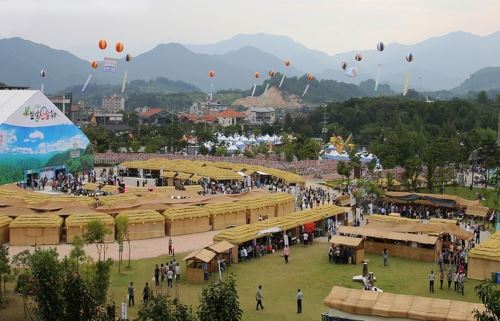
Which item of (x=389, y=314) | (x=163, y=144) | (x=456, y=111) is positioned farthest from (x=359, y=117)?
(x=389, y=314)

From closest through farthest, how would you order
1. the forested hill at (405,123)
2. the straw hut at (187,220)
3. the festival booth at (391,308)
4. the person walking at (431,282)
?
the festival booth at (391,308), the person walking at (431,282), the straw hut at (187,220), the forested hill at (405,123)

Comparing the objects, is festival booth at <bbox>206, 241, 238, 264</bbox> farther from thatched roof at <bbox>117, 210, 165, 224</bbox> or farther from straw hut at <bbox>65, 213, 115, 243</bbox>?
straw hut at <bbox>65, 213, 115, 243</bbox>

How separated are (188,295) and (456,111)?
3108 inches

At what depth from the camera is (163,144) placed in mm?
73375

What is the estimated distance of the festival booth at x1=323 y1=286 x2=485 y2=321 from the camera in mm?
15164

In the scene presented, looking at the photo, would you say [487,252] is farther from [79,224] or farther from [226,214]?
[79,224]

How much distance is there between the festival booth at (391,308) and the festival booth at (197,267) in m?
6.32

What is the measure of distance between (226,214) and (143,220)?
472cm

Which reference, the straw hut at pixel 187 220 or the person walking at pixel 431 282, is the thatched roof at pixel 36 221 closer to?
the straw hut at pixel 187 220

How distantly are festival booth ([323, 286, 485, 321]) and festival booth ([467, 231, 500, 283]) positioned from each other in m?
6.90

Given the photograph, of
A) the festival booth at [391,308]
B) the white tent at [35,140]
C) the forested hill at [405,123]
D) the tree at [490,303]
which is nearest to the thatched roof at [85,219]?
the festival booth at [391,308]

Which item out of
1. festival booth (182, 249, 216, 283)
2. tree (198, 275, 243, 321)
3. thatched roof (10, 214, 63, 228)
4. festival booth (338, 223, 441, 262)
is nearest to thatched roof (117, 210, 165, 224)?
thatched roof (10, 214, 63, 228)

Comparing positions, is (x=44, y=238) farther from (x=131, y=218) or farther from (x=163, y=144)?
(x=163, y=144)

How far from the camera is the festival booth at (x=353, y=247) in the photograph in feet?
79.4
